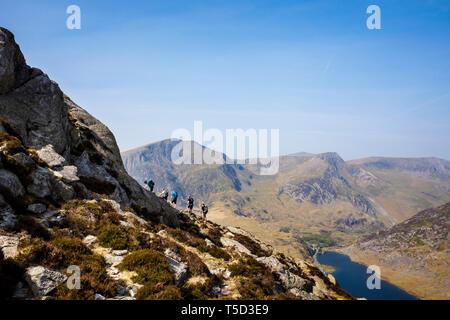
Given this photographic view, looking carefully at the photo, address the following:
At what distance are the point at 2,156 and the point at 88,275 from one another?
10.9 meters

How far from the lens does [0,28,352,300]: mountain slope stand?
10734 millimetres

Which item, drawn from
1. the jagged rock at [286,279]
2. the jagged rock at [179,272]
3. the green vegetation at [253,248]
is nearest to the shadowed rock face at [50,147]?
the jagged rock at [179,272]

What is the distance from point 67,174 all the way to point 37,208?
510cm

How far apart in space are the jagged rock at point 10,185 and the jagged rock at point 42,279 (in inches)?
284

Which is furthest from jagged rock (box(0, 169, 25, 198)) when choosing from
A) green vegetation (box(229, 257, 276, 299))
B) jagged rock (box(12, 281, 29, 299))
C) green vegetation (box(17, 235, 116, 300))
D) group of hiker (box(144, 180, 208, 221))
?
group of hiker (box(144, 180, 208, 221))

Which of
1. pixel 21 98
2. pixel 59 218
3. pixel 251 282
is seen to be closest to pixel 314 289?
pixel 251 282

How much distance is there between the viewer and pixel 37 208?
15.2 metres

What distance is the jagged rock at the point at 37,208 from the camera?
14938 mm

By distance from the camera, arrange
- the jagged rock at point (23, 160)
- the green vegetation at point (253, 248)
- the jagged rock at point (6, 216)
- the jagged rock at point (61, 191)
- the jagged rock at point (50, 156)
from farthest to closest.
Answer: the green vegetation at point (253, 248)
the jagged rock at point (50, 156)
the jagged rock at point (61, 191)
the jagged rock at point (23, 160)
the jagged rock at point (6, 216)

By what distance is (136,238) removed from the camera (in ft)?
53.4

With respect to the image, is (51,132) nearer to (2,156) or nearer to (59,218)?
(2,156)

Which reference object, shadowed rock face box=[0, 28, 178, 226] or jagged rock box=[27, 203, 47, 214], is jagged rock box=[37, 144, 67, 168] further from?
jagged rock box=[27, 203, 47, 214]

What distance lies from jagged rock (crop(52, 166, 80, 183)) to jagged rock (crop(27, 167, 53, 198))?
108 centimetres

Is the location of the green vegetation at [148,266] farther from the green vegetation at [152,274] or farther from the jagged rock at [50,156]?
the jagged rock at [50,156]
